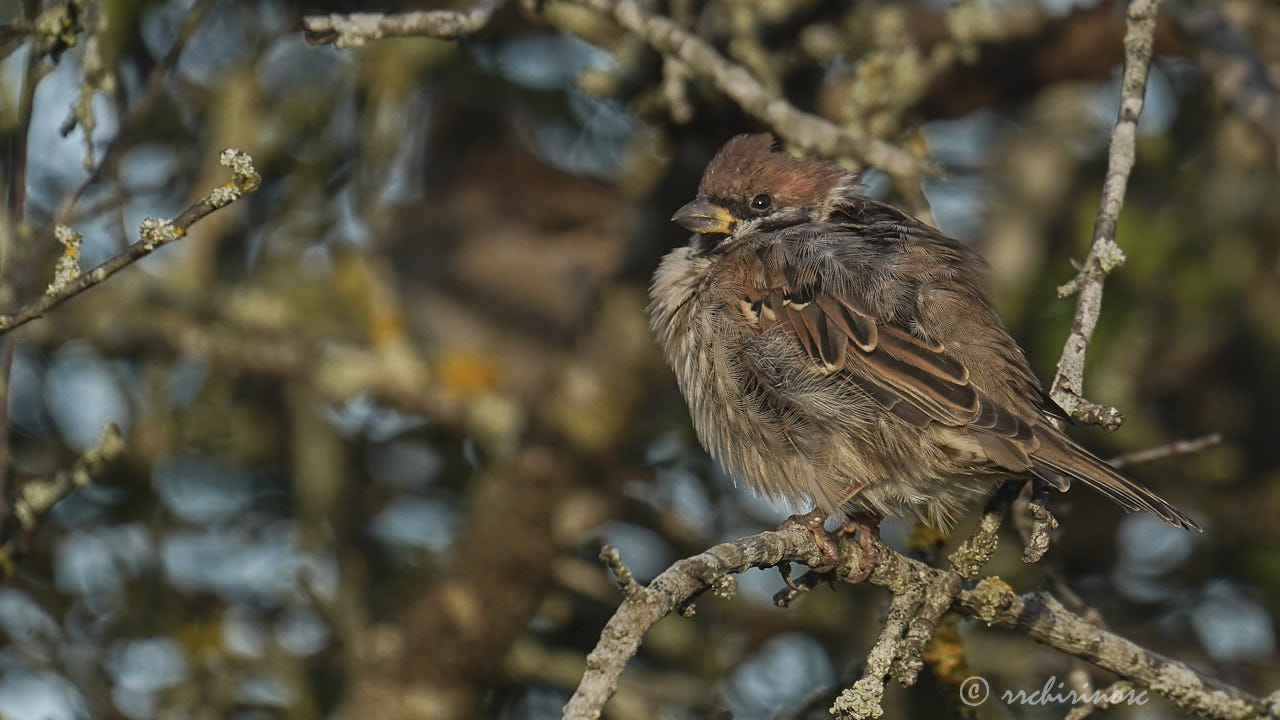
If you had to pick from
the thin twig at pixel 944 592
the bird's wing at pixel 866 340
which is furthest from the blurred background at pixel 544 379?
the thin twig at pixel 944 592

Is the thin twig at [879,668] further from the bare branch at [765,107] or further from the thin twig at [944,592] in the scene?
the bare branch at [765,107]

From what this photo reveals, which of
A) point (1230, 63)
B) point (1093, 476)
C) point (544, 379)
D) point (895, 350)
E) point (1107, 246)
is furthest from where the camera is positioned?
point (544, 379)

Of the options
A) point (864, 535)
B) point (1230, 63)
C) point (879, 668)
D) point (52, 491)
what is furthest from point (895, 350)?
point (52, 491)

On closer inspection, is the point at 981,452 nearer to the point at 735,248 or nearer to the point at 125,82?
the point at 735,248

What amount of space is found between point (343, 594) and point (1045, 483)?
305 cm

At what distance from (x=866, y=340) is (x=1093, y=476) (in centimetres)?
78

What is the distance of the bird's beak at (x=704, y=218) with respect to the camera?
A: 4750 millimetres

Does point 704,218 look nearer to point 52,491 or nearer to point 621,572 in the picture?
point 52,491

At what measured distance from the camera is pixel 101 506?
5684mm

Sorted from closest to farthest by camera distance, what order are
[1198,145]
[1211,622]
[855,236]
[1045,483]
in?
[1045,483]
[855,236]
[1211,622]
[1198,145]

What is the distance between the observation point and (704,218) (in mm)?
4758

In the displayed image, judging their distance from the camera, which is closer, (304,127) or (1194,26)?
(1194,26)

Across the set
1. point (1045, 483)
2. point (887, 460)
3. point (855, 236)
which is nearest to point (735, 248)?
point (855, 236)

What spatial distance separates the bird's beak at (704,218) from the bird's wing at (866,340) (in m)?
0.41
